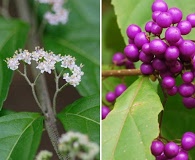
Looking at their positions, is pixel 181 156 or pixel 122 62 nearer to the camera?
pixel 181 156

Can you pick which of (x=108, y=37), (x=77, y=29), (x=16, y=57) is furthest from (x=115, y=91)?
(x=108, y=37)

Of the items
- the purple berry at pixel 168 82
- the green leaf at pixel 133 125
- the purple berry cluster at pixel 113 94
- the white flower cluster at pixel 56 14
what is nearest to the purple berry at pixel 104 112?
the purple berry cluster at pixel 113 94

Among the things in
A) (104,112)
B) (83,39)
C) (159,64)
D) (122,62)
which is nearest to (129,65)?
(122,62)

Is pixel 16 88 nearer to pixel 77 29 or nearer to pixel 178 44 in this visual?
pixel 77 29

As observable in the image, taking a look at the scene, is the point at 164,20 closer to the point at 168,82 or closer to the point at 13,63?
the point at 168,82

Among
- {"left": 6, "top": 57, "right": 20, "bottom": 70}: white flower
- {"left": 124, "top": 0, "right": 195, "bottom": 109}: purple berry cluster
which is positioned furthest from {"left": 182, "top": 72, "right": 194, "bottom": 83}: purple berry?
{"left": 6, "top": 57, "right": 20, "bottom": 70}: white flower

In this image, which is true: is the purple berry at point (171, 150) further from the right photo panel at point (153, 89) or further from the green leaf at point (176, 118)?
the green leaf at point (176, 118)

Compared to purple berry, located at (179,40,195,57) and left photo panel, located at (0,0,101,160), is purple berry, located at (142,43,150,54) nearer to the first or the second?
purple berry, located at (179,40,195,57)
